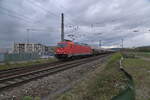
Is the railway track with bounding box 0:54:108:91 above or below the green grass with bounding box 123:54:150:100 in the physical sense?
below

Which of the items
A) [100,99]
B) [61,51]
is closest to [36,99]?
[100,99]

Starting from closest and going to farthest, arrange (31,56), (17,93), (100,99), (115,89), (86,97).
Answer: (100,99), (86,97), (115,89), (17,93), (31,56)

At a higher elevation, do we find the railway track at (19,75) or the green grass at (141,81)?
the green grass at (141,81)

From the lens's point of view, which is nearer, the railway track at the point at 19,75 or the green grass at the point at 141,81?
the green grass at the point at 141,81

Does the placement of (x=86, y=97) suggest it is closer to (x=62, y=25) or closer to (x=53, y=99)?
(x=53, y=99)

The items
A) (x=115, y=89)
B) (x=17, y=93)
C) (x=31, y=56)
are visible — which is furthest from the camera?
(x=31, y=56)

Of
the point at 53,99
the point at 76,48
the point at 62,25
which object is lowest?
the point at 53,99

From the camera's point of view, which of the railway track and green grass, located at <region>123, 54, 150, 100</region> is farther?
the railway track

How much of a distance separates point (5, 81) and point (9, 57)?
19.6 m

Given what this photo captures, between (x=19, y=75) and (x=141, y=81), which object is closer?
(x=141, y=81)

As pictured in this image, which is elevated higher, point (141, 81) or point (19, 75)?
point (141, 81)

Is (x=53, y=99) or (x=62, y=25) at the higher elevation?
(x=62, y=25)

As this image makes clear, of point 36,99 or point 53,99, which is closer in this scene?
point 36,99

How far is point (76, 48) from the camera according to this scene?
29.9m
